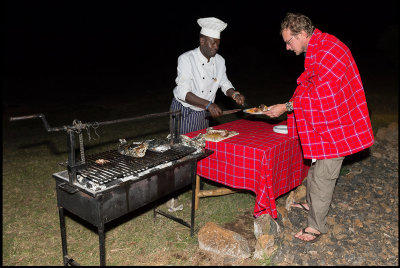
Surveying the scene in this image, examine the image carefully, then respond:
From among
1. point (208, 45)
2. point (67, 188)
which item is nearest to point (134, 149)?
point (67, 188)

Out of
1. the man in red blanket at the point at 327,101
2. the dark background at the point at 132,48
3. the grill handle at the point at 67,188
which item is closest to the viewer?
the grill handle at the point at 67,188

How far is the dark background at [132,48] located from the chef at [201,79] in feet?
34.4

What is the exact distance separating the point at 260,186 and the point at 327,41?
1613 mm

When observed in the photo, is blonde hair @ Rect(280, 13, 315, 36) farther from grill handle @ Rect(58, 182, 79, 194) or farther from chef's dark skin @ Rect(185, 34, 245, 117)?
grill handle @ Rect(58, 182, 79, 194)

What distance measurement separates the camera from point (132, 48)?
28797 mm

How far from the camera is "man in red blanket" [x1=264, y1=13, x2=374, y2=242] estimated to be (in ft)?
10.4

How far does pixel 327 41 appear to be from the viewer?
3.22m

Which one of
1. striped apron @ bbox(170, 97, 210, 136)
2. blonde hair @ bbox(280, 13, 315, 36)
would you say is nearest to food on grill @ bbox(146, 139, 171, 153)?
striped apron @ bbox(170, 97, 210, 136)

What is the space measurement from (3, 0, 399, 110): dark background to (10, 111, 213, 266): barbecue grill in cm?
1123

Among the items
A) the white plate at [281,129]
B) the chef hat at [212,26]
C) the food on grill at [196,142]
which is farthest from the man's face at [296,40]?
the food on grill at [196,142]

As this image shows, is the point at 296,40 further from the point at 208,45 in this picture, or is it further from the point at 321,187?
the point at 321,187

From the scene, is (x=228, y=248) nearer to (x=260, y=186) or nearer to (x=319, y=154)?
→ (x=260, y=186)

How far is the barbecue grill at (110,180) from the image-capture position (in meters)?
2.62

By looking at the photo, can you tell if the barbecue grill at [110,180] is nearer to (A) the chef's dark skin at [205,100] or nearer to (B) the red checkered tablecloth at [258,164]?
(B) the red checkered tablecloth at [258,164]
